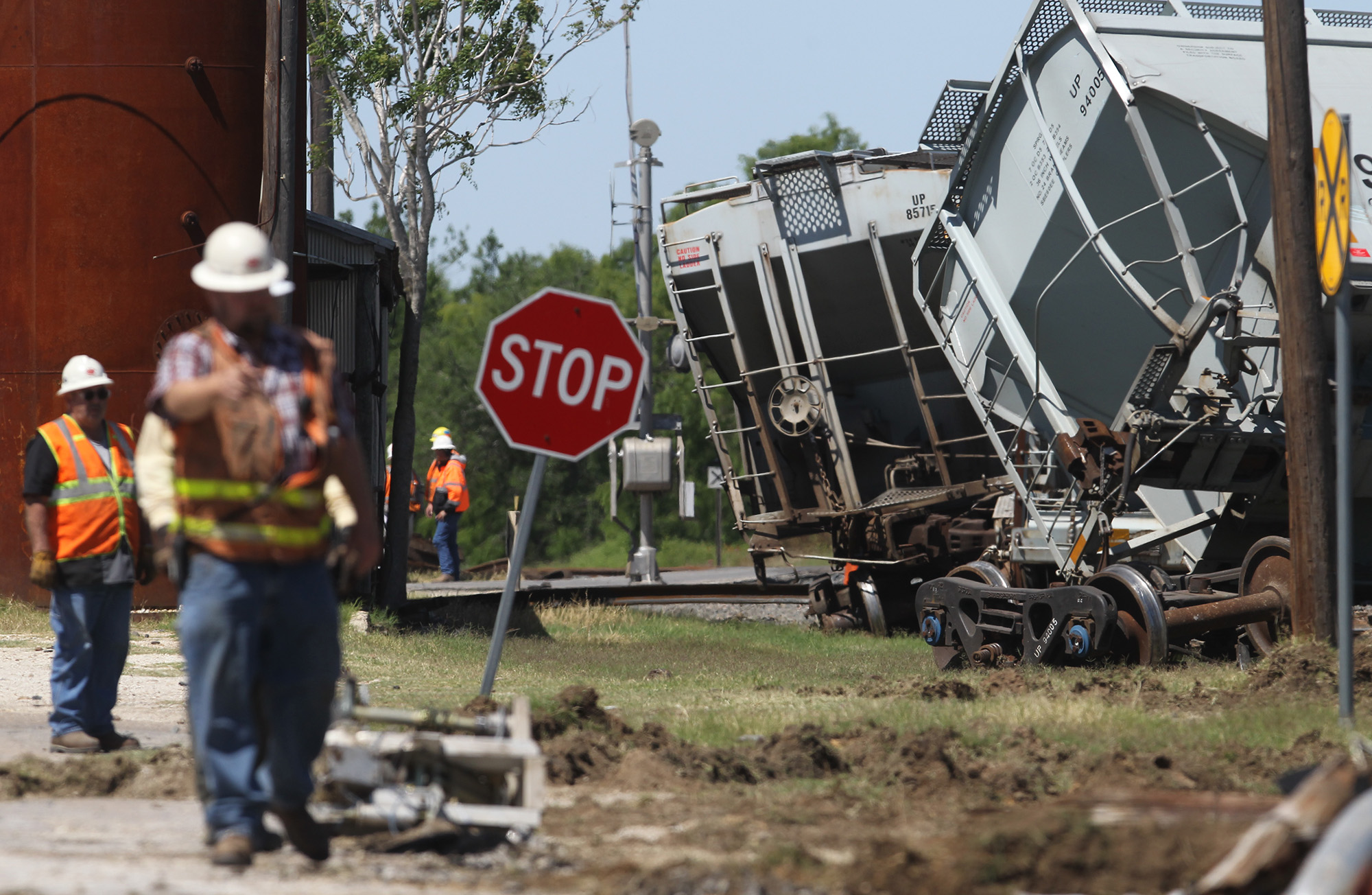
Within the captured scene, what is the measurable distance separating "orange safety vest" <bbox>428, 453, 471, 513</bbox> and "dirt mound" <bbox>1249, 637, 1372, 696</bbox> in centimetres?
1449

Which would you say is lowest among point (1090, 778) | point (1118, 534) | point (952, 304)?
point (1090, 778)

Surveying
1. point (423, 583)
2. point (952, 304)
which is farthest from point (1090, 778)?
point (423, 583)

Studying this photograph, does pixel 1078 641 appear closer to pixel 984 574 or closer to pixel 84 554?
pixel 984 574

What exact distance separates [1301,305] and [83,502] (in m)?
6.18

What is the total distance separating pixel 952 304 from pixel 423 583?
1145 centimetres

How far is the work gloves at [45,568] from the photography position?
6.35 m

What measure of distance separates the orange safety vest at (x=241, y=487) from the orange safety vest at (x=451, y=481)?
1703 centimetres

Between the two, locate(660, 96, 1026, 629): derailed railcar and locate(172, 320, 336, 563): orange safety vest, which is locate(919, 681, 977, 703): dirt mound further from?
locate(172, 320, 336, 563): orange safety vest

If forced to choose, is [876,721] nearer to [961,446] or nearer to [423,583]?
[961,446]

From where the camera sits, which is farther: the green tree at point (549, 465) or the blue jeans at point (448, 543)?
the green tree at point (549, 465)

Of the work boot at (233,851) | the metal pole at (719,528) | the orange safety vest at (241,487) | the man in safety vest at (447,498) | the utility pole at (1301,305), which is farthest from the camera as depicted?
the metal pole at (719,528)

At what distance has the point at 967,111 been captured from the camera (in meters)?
12.9

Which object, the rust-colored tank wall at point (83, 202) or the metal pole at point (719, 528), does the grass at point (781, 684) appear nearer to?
the rust-colored tank wall at point (83, 202)

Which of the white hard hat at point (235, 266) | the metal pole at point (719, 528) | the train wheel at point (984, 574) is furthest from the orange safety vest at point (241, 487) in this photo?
the metal pole at point (719, 528)
